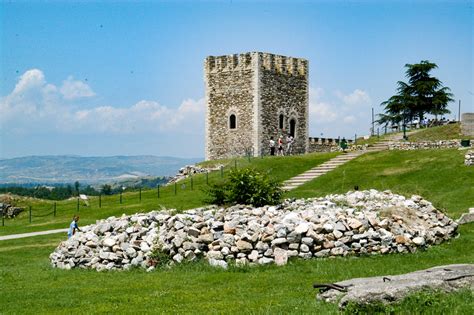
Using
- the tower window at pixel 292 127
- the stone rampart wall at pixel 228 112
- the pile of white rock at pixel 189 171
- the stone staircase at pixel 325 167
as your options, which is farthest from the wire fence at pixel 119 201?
the tower window at pixel 292 127

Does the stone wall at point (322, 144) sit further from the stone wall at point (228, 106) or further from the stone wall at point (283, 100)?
the stone wall at point (228, 106)

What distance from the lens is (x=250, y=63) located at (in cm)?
5378

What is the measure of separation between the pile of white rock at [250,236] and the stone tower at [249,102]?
35.3 m

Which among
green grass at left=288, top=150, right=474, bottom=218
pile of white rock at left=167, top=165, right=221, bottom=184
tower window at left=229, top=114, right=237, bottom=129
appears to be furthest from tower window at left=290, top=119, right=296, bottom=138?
green grass at left=288, top=150, right=474, bottom=218

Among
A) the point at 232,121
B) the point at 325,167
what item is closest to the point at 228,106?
the point at 232,121

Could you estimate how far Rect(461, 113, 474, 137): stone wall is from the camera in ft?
156

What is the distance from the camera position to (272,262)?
15141 mm

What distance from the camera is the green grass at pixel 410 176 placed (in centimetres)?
2892

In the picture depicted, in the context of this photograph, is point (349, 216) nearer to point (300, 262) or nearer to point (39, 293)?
point (300, 262)

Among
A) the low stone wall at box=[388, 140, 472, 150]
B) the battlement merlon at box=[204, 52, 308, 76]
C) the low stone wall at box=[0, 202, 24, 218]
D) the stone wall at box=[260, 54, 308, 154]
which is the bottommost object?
the low stone wall at box=[0, 202, 24, 218]

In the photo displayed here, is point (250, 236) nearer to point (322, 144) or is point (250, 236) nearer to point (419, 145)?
point (419, 145)

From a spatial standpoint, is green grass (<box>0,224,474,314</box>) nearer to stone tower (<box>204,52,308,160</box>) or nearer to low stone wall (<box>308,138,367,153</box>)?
stone tower (<box>204,52,308,160</box>)

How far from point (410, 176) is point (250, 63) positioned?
75.7 feet

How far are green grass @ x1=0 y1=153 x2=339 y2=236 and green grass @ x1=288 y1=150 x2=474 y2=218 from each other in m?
2.83
